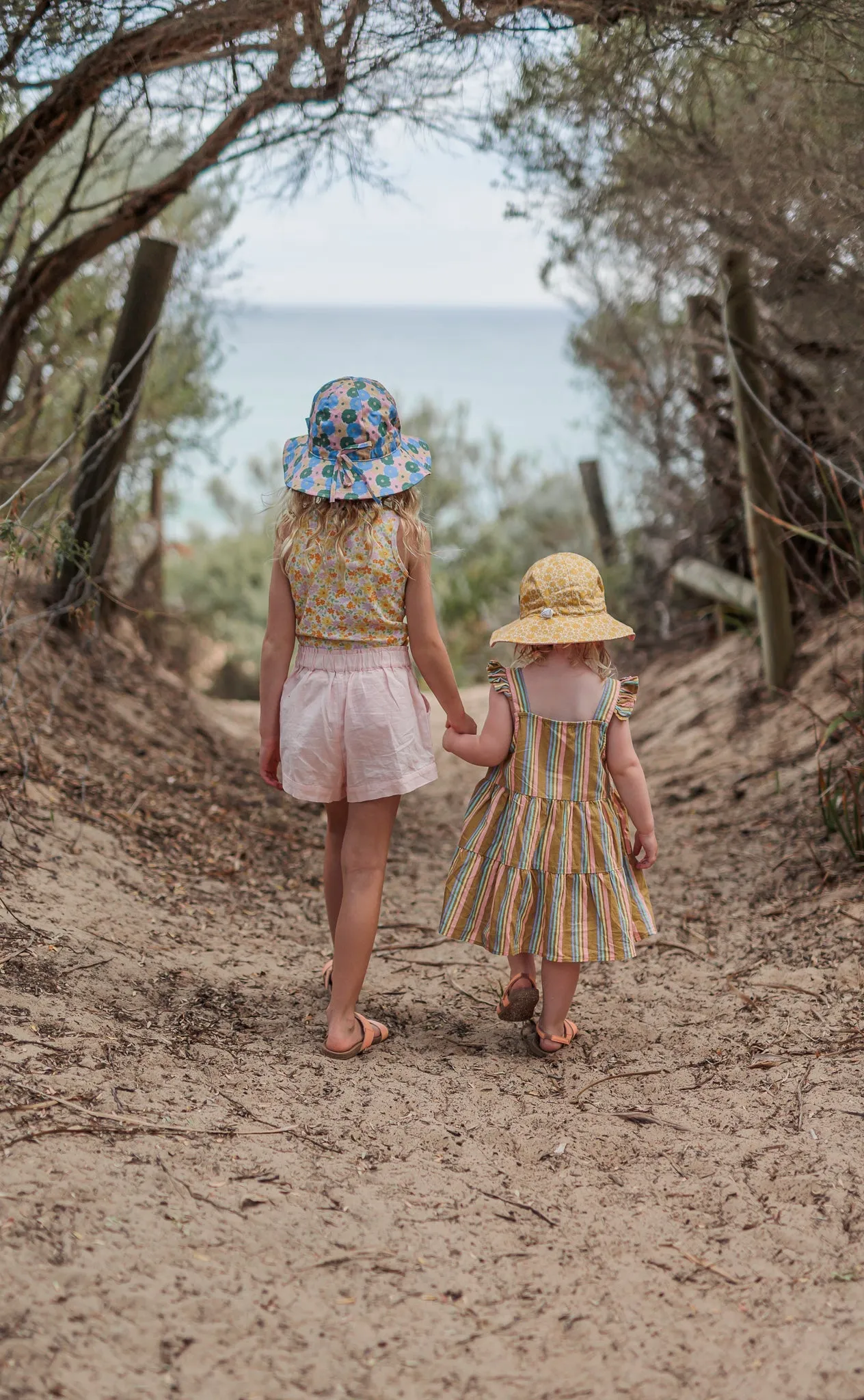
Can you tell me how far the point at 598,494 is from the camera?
909cm

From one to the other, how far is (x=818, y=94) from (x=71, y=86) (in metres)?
2.55

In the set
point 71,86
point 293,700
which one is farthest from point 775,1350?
point 71,86

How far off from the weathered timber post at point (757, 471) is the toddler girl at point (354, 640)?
2881 millimetres

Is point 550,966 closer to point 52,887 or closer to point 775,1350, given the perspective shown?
point 775,1350

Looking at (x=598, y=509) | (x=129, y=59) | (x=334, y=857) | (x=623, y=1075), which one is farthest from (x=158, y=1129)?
(x=598, y=509)

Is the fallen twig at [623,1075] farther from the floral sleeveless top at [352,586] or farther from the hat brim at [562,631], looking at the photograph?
the floral sleeveless top at [352,586]

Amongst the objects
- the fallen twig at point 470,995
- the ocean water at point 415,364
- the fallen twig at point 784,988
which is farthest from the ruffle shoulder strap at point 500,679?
the ocean water at point 415,364

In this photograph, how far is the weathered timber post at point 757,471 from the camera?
17.0 feet

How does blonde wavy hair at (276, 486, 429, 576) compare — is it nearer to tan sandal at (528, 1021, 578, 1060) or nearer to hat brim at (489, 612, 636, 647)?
hat brim at (489, 612, 636, 647)

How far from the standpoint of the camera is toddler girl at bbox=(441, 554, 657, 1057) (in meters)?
2.76

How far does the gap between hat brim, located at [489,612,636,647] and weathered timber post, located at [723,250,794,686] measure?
273 cm

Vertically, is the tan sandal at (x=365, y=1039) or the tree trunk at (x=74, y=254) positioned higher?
the tree trunk at (x=74, y=254)

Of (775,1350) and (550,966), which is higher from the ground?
(550,966)

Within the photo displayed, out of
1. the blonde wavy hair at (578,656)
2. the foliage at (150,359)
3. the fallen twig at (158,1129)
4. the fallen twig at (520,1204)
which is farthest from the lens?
the foliage at (150,359)
